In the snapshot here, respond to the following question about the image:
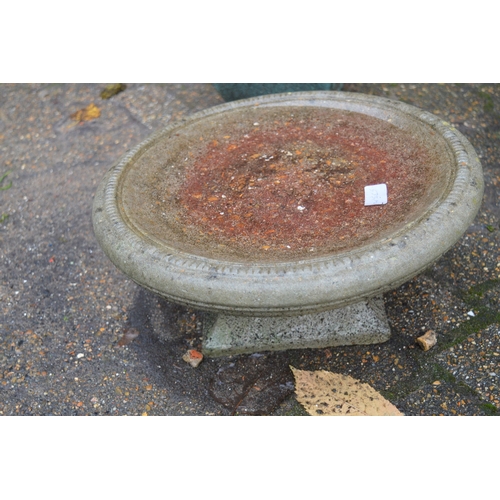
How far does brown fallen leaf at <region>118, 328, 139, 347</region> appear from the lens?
120 inches

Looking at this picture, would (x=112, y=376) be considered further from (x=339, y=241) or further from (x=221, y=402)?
(x=339, y=241)

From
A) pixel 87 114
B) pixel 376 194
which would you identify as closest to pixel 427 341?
pixel 376 194

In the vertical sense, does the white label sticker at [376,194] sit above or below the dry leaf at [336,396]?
above

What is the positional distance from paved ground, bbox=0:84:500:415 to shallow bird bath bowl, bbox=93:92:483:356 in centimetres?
15

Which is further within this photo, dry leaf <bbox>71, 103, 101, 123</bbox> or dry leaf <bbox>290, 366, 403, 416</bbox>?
dry leaf <bbox>71, 103, 101, 123</bbox>

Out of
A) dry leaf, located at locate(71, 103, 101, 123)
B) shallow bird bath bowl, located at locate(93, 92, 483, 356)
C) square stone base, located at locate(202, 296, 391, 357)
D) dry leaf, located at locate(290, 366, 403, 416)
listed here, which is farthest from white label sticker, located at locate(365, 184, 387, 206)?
dry leaf, located at locate(71, 103, 101, 123)

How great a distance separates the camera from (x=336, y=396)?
8.77ft

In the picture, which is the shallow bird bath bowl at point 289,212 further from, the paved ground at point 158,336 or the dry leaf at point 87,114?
the dry leaf at point 87,114

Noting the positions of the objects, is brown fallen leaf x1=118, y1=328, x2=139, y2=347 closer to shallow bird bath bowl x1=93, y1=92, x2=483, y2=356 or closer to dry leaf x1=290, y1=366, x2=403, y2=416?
shallow bird bath bowl x1=93, y1=92, x2=483, y2=356

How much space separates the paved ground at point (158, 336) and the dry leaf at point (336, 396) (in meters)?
0.04

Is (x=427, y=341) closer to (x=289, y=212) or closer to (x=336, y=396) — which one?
(x=336, y=396)

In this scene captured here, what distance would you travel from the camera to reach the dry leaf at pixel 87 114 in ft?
15.4

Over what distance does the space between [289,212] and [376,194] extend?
1.27ft

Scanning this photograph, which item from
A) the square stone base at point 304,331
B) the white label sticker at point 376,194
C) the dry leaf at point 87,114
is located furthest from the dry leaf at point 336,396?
the dry leaf at point 87,114
